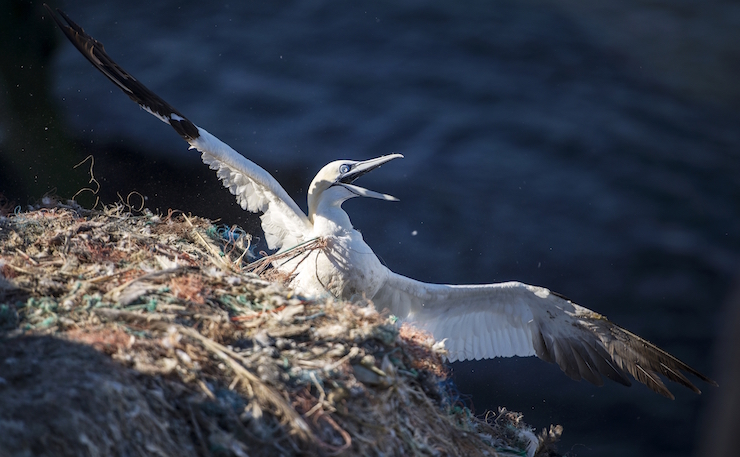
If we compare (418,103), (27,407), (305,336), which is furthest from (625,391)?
(27,407)

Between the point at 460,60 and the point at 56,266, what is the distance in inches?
234

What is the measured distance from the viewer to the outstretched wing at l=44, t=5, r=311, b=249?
4473 mm

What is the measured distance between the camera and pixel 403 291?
4.84 m

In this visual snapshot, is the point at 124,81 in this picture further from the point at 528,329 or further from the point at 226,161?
the point at 528,329

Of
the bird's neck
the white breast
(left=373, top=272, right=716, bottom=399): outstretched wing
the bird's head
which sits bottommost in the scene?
(left=373, top=272, right=716, bottom=399): outstretched wing

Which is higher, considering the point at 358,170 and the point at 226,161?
the point at 226,161

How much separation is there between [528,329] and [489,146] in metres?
3.69

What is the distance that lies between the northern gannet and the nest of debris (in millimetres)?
746

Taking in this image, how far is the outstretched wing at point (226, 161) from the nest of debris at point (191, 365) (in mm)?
855

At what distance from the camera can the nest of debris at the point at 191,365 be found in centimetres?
239

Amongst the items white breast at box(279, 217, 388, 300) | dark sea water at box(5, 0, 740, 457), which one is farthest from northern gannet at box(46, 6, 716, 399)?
dark sea water at box(5, 0, 740, 457)

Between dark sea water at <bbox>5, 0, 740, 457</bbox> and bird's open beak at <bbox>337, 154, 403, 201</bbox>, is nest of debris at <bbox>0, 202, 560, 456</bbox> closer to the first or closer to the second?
bird's open beak at <bbox>337, 154, 403, 201</bbox>

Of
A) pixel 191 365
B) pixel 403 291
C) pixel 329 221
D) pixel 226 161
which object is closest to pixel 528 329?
pixel 403 291

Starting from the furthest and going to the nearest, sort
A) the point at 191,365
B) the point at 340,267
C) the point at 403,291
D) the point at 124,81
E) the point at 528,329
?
the point at 528,329
the point at 403,291
the point at 124,81
the point at 340,267
the point at 191,365
